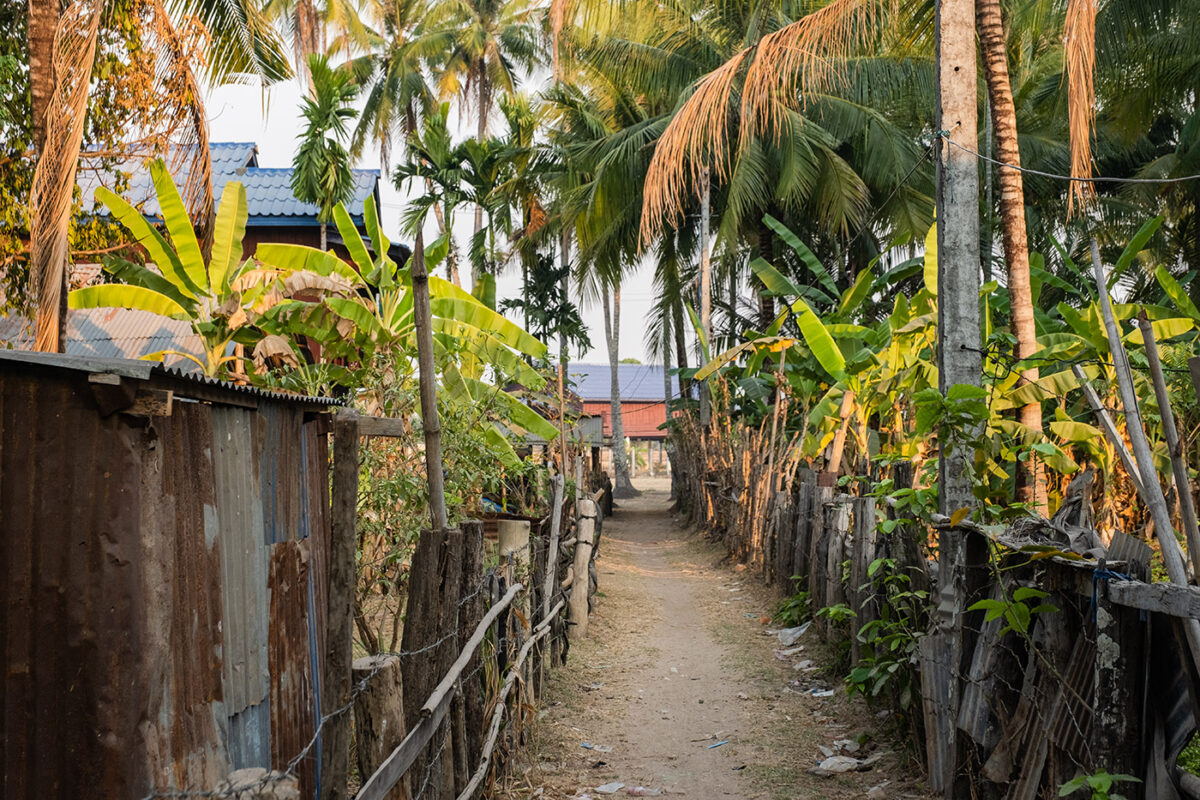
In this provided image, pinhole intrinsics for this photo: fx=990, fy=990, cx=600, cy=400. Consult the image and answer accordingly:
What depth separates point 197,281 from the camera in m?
8.40

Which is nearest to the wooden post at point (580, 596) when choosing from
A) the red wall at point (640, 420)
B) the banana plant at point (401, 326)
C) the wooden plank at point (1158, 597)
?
the banana plant at point (401, 326)

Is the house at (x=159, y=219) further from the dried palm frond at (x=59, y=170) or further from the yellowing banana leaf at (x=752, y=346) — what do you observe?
the yellowing banana leaf at (x=752, y=346)

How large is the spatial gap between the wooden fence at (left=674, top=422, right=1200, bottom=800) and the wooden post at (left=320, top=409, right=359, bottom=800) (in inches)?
94.2

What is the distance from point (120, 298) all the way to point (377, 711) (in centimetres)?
649

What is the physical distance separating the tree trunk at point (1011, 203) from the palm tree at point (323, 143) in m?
7.45

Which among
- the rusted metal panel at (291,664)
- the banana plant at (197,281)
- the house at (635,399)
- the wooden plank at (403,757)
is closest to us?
the wooden plank at (403,757)

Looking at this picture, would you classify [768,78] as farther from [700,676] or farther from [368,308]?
[700,676]

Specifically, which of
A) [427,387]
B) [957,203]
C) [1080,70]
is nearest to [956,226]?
[957,203]

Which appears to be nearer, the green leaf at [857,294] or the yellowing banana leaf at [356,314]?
the yellowing banana leaf at [356,314]

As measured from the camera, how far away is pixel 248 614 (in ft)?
11.0

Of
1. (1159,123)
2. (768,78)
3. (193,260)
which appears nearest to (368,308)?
(193,260)

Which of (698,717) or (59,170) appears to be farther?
(698,717)

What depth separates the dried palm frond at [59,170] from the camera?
632 cm

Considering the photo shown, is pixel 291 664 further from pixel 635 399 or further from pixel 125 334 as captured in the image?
pixel 635 399
